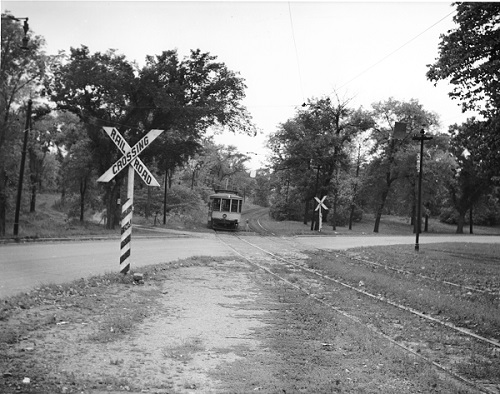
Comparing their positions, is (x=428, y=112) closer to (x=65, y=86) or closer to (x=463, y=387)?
(x=65, y=86)

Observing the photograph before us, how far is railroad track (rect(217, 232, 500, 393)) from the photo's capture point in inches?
228

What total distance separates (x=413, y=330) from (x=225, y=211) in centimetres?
3287

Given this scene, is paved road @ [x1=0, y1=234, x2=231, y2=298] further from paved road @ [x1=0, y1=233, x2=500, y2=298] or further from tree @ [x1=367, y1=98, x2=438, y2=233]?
tree @ [x1=367, y1=98, x2=438, y2=233]

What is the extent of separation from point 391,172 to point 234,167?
79.4ft

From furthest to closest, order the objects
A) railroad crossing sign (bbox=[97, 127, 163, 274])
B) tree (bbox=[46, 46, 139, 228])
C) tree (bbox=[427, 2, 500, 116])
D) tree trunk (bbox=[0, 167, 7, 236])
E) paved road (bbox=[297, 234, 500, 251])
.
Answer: paved road (bbox=[297, 234, 500, 251])
tree trunk (bbox=[0, 167, 7, 236])
tree (bbox=[46, 46, 139, 228])
tree (bbox=[427, 2, 500, 116])
railroad crossing sign (bbox=[97, 127, 163, 274])

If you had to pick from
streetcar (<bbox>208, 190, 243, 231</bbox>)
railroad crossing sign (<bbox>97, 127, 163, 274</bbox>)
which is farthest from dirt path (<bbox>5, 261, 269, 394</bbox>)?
streetcar (<bbox>208, 190, 243, 231</bbox>)

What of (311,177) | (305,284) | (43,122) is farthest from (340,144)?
(305,284)

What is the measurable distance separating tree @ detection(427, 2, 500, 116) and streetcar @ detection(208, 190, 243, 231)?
24047mm

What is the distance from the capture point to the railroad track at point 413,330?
5.79 meters

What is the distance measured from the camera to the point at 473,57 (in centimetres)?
1645

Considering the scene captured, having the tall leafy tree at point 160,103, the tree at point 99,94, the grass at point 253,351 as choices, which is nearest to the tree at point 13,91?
the tree at point 99,94

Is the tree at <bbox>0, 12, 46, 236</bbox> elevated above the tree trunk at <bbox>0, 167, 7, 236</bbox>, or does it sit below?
above

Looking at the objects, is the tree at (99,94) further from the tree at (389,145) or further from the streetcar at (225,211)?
the tree at (389,145)

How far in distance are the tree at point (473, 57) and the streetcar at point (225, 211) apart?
24.0 metres
